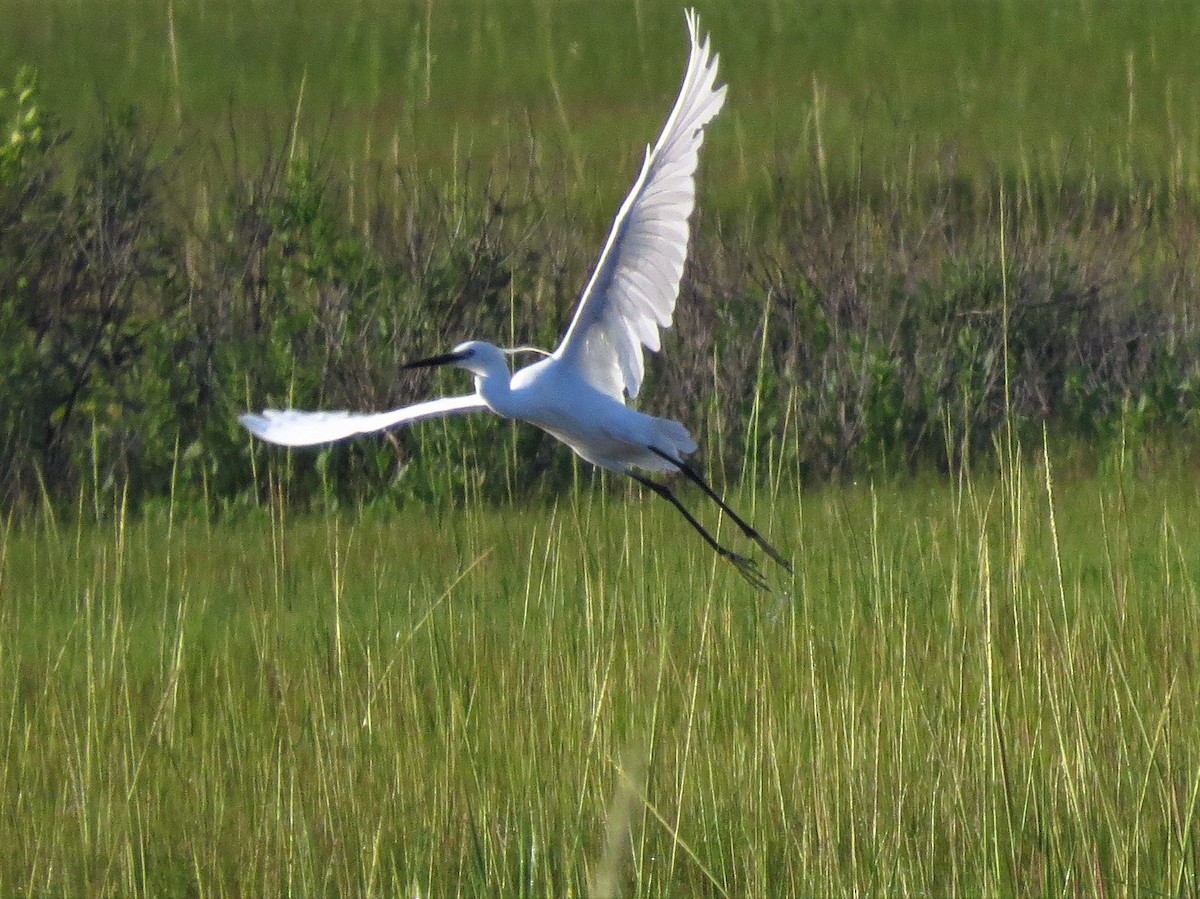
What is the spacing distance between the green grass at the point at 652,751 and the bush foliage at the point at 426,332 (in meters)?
2.70

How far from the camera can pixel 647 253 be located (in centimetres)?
419

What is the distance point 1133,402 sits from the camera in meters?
8.34

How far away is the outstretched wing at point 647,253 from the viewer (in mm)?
3875

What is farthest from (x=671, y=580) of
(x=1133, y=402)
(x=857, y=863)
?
(x=1133, y=402)

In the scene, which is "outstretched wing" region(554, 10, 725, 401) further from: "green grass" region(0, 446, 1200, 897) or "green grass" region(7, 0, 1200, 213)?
"green grass" region(7, 0, 1200, 213)

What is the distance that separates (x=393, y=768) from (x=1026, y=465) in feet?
13.6

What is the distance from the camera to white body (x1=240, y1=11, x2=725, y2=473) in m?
3.95

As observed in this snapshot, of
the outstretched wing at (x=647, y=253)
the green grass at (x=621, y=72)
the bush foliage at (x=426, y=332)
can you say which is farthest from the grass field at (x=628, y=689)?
the green grass at (x=621, y=72)

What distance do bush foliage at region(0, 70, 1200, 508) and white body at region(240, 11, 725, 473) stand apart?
2.48 metres

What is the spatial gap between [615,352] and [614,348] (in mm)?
25

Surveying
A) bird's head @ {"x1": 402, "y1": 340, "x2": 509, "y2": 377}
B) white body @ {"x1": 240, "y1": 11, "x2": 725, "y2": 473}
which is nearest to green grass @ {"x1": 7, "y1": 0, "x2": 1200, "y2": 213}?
white body @ {"x1": 240, "y1": 11, "x2": 725, "y2": 473}

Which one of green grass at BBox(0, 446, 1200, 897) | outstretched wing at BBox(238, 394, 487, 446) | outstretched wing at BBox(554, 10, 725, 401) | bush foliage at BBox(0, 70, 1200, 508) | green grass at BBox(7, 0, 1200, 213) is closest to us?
green grass at BBox(0, 446, 1200, 897)

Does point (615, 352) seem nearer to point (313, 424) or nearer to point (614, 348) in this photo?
point (614, 348)

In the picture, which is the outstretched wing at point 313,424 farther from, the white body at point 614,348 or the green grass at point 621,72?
the green grass at point 621,72
